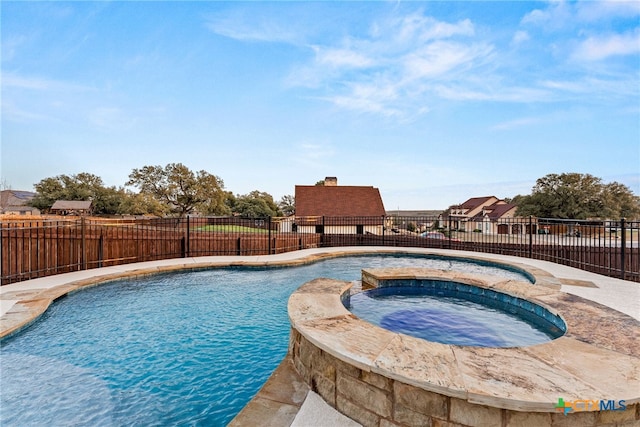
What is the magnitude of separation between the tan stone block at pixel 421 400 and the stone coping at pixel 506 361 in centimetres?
5

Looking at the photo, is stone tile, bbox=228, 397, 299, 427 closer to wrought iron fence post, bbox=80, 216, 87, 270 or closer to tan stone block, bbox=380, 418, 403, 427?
tan stone block, bbox=380, 418, 403, 427

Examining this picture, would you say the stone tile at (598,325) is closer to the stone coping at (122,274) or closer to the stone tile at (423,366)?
the stone tile at (423,366)

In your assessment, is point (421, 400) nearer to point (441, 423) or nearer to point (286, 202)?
point (441, 423)

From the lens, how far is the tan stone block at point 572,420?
1.70 meters

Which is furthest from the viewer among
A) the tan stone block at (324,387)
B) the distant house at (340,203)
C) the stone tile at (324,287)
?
the distant house at (340,203)

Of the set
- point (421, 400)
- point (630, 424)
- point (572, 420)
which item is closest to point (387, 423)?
point (421, 400)

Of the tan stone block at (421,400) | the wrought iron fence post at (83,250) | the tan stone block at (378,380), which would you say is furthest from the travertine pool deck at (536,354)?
the wrought iron fence post at (83,250)

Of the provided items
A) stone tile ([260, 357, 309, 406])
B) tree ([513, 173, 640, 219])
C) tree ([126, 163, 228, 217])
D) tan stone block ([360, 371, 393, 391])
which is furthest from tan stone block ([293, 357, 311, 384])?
tree ([513, 173, 640, 219])

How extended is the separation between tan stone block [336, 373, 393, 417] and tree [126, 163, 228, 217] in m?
30.7

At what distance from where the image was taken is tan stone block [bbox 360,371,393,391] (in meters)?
1.99

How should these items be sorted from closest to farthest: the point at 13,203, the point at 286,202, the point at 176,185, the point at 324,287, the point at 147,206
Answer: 1. the point at 324,287
2. the point at 147,206
3. the point at 176,185
4. the point at 13,203
5. the point at 286,202

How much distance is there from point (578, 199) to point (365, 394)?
1490 inches

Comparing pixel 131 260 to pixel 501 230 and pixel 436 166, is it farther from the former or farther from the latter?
pixel 501 230

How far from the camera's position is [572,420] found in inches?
67.2
